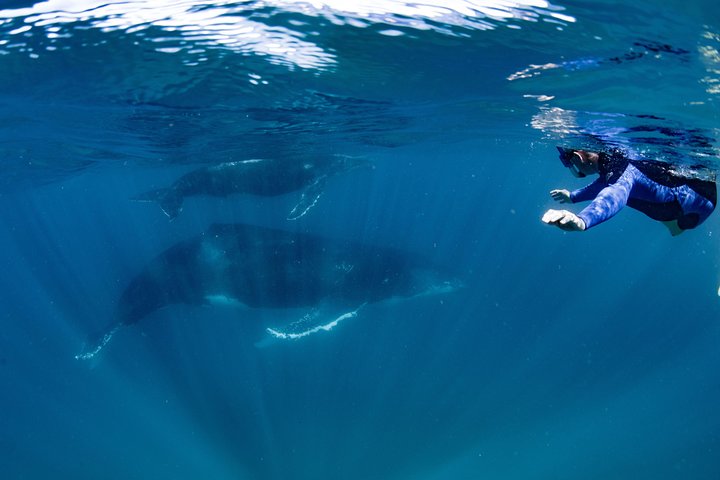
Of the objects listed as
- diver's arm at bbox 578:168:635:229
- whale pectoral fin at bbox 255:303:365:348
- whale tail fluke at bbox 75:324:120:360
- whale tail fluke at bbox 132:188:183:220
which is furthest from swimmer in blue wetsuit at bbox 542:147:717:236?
whale tail fluke at bbox 75:324:120:360

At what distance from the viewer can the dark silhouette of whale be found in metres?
18.7

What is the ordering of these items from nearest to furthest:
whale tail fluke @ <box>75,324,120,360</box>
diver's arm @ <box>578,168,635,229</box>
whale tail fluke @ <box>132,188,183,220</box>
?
diver's arm @ <box>578,168,635,229</box> → whale tail fluke @ <box>75,324,120,360</box> → whale tail fluke @ <box>132,188,183,220</box>

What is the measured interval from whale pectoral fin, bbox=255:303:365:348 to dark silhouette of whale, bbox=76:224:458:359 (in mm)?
39

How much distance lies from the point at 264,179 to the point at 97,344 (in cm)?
967

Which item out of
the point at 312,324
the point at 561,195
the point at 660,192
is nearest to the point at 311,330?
the point at 312,324

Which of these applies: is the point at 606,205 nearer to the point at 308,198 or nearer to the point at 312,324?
the point at 312,324

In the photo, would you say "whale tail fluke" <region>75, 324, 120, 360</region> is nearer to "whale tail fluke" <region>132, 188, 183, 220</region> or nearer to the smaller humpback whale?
"whale tail fluke" <region>132, 188, 183, 220</region>

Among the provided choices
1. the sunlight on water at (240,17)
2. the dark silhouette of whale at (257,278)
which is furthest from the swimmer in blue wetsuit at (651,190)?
the dark silhouette of whale at (257,278)

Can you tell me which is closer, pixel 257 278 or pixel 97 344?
pixel 257 278

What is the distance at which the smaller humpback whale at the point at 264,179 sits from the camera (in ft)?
68.7

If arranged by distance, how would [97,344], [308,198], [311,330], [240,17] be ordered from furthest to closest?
[308,198] < [97,344] < [311,330] < [240,17]

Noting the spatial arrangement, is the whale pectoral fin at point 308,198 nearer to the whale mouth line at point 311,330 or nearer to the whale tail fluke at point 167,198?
the whale tail fluke at point 167,198

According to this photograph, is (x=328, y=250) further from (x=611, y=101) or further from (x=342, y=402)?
(x=611, y=101)

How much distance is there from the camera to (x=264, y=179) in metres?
23.1
